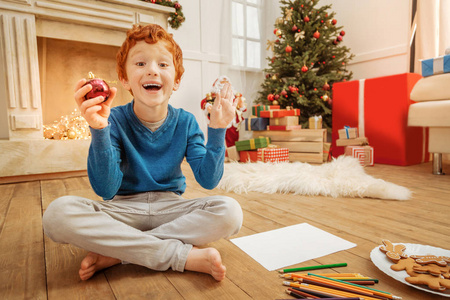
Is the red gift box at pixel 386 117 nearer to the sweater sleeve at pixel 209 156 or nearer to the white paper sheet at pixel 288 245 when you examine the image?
the white paper sheet at pixel 288 245

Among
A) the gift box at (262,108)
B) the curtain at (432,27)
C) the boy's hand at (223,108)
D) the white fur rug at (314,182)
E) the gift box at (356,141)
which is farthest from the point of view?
the gift box at (262,108)

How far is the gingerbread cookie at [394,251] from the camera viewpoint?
693mm

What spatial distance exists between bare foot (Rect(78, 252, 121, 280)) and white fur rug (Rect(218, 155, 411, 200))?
93 centimetres

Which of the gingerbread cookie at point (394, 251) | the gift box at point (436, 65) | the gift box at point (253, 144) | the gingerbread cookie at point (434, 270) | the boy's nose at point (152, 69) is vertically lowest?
the gingerbread cookie at point (434, 270)

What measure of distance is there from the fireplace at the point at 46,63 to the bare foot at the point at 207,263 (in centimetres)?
169

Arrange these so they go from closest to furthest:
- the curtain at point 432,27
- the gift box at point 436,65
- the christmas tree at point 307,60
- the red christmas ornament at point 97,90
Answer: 1. the red christmas ornament at point 97,90
2. the gift box at point 436,65
3. the curtain at point 432,27
4. the christmas tree at point 307,60

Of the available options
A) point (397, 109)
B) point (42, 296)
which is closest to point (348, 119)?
point (397, 109)

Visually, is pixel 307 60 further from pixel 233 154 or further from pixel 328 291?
pixel 328 291

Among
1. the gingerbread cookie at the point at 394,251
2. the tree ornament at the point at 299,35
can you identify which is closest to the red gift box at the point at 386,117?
the tree ornament at the point at 299,35

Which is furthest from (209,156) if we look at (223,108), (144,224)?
(144,224)

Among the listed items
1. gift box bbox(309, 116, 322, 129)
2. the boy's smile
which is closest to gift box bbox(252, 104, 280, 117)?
gift box bbox(309, 116, 322, 129)

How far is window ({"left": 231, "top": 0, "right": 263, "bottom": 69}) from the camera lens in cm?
332

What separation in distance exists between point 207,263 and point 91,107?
451mm

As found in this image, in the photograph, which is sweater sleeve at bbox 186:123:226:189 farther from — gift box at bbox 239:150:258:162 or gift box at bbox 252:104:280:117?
gift box at bbox 252:104:280:117
